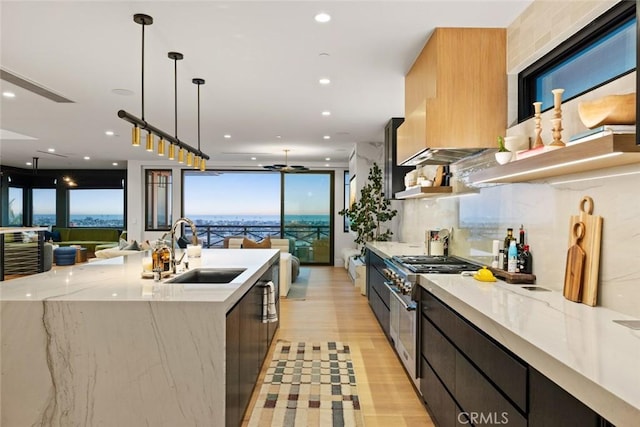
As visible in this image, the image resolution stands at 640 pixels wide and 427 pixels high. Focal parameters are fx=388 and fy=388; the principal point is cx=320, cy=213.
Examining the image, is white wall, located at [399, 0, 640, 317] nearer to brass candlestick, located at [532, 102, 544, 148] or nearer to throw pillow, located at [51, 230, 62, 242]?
brass candlestick, located at [532, 102, 544, 148]

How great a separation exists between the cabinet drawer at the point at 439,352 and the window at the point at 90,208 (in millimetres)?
11790

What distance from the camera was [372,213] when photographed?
22.0 ft

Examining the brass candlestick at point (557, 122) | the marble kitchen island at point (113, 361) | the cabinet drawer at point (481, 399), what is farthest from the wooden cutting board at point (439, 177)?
the marble kitchen island at point (113, 361)

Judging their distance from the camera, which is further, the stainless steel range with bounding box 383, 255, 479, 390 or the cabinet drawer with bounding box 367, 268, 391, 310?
the cabinet drawer with bounding box 367, 268, 391, 310

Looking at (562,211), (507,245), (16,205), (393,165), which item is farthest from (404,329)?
(16,205)

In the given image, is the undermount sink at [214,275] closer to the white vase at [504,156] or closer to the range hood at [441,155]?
the range hood at [441,155]

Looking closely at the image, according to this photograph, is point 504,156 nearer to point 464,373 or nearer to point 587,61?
point 587,61

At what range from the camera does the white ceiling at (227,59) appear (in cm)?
261

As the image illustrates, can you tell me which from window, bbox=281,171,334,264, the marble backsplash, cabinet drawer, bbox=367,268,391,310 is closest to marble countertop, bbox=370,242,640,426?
the marble backsplash

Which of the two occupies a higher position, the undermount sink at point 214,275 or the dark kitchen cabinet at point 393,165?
the dark kitchen cabinet at point 393,165

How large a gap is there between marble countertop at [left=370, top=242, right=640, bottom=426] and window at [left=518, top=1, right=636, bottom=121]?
112 centimetres

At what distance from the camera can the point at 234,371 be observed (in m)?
2.15

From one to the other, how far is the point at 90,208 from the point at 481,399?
12.9m

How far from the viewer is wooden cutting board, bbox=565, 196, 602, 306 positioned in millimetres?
1798
